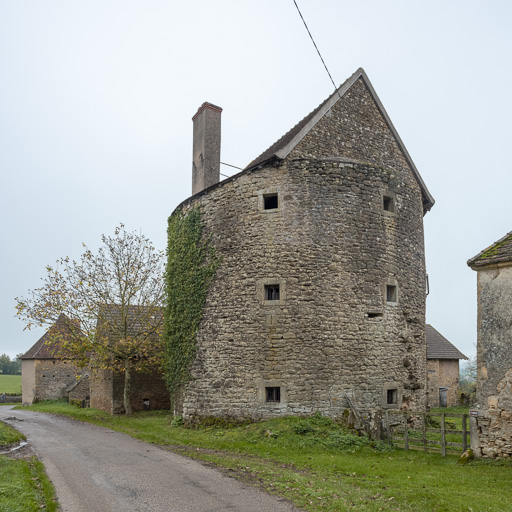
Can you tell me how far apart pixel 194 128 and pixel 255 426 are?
44.5 ft

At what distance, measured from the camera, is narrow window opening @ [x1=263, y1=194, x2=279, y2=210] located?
15.2m

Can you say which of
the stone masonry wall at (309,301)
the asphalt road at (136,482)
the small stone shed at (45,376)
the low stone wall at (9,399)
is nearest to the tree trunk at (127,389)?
the stone masonry wall at (309,301)

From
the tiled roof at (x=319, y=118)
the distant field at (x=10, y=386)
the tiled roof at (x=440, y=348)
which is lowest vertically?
the distant field at (x=10, y=386)

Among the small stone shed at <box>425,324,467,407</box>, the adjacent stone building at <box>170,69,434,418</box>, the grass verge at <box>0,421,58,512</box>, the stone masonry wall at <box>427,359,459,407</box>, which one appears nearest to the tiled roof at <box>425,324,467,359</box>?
the small stone shed at <box>425,324,467,407</box>

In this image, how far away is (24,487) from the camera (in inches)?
322

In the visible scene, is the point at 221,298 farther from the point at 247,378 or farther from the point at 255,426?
the point at 255,426

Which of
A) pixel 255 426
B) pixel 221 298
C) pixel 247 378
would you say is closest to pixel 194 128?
pixel 221 298

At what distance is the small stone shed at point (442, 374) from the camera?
2956 cm

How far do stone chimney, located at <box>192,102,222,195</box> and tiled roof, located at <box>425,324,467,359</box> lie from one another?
737 inches

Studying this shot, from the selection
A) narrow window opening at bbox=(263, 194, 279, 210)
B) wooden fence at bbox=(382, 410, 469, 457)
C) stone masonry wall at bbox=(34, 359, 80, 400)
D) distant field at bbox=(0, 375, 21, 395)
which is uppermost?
narrow window opening at bbox=(263, 194, 279, 210)

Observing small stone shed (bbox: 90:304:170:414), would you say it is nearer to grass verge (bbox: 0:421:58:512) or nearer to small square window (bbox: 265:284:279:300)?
small square window (bbox: 265:284:279:300)

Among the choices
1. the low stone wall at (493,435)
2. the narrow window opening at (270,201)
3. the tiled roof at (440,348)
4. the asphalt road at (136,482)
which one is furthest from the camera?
the tiled roof at (440,348)

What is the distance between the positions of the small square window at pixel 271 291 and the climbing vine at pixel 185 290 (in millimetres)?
2023

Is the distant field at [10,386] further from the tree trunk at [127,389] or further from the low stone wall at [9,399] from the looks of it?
the tree trunk at [127,389]
